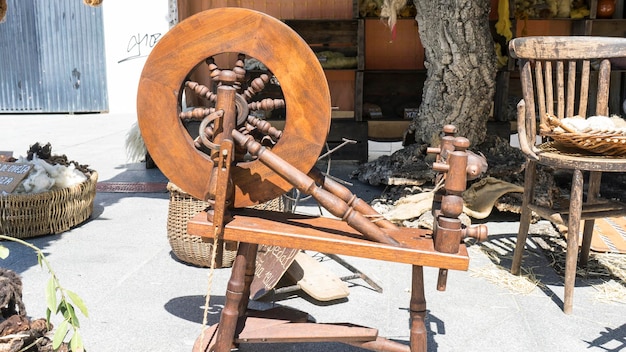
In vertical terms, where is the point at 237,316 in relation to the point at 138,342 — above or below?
above

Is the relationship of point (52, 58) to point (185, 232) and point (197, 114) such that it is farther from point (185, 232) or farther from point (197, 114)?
point (197, 114)

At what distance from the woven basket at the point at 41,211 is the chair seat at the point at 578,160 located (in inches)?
119

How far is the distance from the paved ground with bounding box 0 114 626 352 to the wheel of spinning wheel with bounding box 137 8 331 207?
2.85 feet

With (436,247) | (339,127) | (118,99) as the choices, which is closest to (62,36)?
(118,99)

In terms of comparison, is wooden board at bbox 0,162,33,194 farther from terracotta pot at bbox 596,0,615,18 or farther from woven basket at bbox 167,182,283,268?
terracotta pot at bbox 596,0,615,18

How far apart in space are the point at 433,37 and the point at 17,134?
6624mm

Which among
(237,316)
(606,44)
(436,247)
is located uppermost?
(606,44)

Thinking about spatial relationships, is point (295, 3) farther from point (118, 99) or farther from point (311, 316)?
point (118, 99)

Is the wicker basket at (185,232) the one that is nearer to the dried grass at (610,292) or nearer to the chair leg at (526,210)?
the chair leg at (526,210)

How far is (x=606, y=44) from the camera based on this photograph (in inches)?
126

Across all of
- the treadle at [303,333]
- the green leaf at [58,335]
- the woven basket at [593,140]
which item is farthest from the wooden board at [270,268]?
the woven basket at [593,140]

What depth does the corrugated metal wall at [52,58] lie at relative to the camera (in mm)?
11273

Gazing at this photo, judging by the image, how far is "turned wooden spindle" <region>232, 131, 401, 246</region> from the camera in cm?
206

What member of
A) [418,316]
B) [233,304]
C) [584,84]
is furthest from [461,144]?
[584,84]
